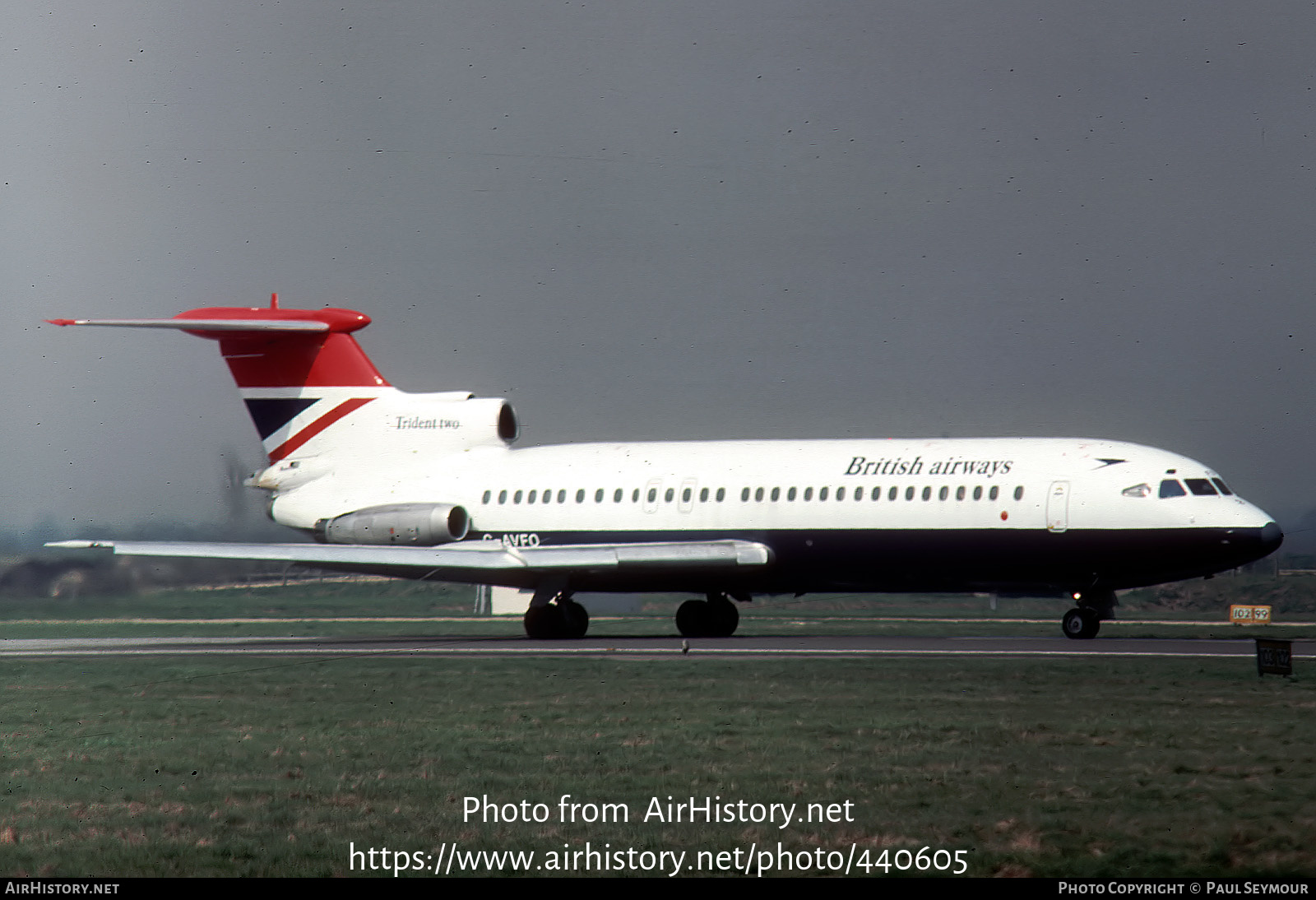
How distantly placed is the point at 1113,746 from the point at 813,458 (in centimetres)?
1891

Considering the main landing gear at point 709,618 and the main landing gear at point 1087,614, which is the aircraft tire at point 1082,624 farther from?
the main landing gear at point 709,618

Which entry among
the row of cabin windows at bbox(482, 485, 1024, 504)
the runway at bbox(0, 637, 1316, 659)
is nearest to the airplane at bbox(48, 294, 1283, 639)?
the row of cabin windows at bbox(482, 485, 1024, 504)

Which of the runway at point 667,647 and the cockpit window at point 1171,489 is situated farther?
the cockpit window at point 1171,489

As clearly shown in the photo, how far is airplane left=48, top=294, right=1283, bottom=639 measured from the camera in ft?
96.2

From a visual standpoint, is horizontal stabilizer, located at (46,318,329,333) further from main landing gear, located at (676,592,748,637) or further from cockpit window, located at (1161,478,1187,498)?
cockpit window, located at (1161,478,1187,498)

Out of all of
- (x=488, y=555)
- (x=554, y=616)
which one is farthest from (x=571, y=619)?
(x=488, y=555)

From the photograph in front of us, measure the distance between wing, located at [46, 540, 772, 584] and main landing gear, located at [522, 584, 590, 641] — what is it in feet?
1.67

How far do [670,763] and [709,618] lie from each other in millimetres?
21563

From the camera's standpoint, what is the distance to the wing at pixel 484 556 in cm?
3128

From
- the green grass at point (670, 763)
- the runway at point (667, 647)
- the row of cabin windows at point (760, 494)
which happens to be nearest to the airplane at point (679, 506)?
the row of cabin windows at point (760, 494)

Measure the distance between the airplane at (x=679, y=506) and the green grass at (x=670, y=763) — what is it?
7915 millimetres

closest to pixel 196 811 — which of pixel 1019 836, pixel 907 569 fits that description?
pixel 1019 836

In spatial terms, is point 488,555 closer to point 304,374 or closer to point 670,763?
point 304,374

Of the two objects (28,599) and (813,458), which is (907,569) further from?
(28,599)
